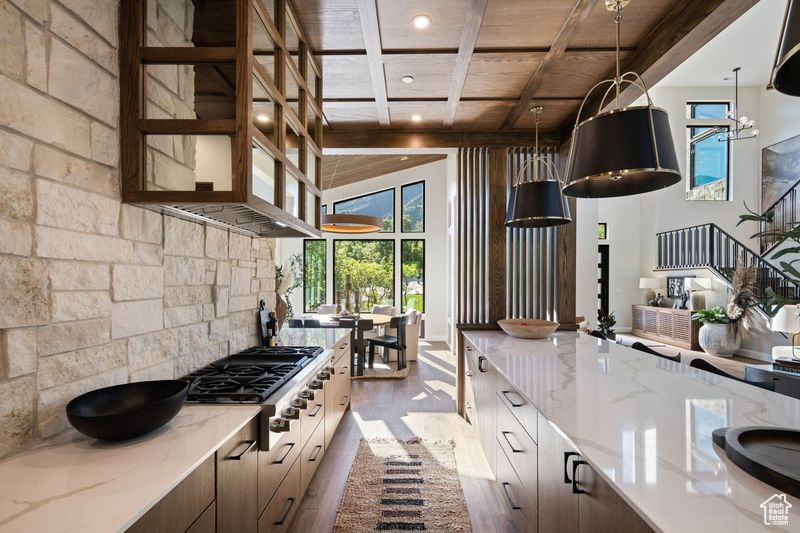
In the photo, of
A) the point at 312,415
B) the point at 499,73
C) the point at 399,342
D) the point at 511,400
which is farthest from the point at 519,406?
the point at 399,342

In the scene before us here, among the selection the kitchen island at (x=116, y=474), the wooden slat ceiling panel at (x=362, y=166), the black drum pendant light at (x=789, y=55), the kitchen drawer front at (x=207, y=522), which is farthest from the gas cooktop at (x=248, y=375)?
the wooden slat ceiling panel at (x=362, y=166)

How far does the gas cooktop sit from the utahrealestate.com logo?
1546 mm

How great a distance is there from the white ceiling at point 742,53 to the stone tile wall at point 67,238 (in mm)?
8637

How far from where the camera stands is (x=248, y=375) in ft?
6.63

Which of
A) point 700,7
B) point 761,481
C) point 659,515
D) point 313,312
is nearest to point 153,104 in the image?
point 659,515

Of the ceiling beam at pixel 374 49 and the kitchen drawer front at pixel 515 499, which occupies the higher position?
the ceiling beam at pixel 374 49

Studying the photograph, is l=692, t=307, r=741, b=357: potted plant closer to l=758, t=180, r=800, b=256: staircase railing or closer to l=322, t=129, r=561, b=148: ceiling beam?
l=758, t=180, r=800, b=256: staircase railing

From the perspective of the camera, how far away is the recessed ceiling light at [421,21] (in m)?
2.24

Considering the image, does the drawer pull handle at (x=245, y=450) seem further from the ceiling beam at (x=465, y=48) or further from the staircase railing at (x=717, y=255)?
the staircase railing at (x=717, y=255)

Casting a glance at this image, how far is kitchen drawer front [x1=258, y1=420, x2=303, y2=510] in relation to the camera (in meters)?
1.70

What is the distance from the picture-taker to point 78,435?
4.34 feet

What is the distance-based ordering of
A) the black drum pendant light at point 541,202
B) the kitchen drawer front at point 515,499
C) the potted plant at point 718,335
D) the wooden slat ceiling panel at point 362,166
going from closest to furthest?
the kitchen drawer front at point 515,499 → the black drum pendant light at point 541,202 → the wooden slat ceiling panel at point 362,166 → the potted plant at point 718,335

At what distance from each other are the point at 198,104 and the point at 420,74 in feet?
5.41

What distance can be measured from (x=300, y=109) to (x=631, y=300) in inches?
454
